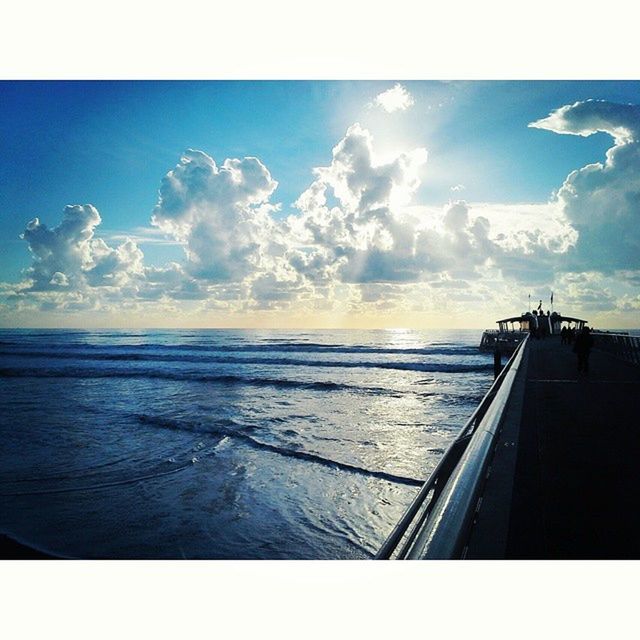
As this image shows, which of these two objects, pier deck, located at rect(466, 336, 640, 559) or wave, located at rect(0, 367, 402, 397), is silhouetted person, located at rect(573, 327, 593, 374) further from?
wave, located at rect(0, 367, 402, 397)

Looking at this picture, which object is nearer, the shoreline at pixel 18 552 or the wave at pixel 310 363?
the shoreline at pixel 18 552

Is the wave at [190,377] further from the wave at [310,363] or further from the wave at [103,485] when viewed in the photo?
the wave at [103,485]

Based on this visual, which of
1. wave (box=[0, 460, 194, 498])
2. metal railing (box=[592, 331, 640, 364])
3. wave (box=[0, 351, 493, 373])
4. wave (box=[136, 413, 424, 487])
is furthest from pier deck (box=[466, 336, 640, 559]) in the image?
wave (box=[0, 351, 493, 373])

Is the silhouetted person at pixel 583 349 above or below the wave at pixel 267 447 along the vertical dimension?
above

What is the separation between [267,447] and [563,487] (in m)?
6.65

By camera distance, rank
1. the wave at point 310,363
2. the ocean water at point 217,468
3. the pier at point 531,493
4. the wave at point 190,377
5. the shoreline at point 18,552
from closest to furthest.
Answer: the pier at point 531,493 → the shoreline at point 18,552 → the ocean water at point 217,468 → the wave at point 190,377 → the wave at point 310,363

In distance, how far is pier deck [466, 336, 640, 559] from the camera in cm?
264

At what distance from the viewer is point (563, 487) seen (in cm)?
348

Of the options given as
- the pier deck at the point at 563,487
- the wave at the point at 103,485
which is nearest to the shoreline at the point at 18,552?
the wave at the point at 103,485

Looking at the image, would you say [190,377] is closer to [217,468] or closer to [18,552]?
[217,468]

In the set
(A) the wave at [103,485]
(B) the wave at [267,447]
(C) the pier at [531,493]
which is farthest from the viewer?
(B) the wave at [267,447]

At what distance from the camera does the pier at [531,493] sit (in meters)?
1.85

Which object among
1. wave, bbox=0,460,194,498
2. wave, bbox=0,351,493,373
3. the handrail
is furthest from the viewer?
wave, bbox=0,351,493,373

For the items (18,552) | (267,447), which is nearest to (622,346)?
(267,447)
